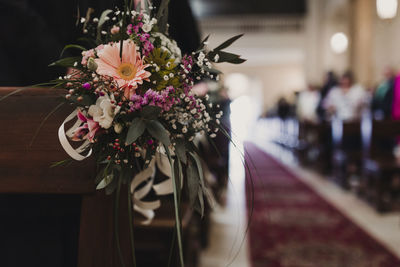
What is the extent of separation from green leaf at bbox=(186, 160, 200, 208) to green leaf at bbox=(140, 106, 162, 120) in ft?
0.52

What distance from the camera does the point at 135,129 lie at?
2.94 feet

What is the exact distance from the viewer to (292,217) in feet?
13.2

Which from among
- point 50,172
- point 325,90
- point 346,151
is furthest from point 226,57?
point 325,90

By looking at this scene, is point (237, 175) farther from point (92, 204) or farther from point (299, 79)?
point (299, 79)

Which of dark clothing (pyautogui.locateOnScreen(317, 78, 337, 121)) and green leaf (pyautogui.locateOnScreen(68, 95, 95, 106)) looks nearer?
green leaf (pyautogui.locateOnScreen(68, 95, 95, 106))

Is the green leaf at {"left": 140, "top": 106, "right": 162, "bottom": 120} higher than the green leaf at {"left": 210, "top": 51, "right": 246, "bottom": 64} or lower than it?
lower

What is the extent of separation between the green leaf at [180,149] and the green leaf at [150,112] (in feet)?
0.33

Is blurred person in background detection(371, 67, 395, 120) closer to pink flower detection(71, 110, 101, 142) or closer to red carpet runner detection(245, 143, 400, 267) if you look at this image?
red carpet runner detection(245, 143, 400, 267)

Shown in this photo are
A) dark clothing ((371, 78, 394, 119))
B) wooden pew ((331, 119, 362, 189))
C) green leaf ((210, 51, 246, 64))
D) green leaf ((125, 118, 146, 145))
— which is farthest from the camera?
dark clothing ((371, 78, 394, 119))

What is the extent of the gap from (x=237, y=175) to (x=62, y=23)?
6144mm

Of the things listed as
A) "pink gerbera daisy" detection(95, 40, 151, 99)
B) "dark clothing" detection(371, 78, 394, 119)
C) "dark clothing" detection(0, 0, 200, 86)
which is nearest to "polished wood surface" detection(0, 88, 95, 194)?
"pink gerbera daisy" detection(95, 40, 151, 99)

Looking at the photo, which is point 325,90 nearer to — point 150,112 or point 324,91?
point 324,91

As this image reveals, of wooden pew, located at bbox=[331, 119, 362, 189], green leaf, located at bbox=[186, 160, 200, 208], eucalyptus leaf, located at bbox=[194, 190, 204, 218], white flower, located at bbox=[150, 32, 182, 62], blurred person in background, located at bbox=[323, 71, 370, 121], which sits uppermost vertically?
white flower, located at bbox=[150, 32, 182, 62]

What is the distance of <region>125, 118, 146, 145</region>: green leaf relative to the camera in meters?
0.88
